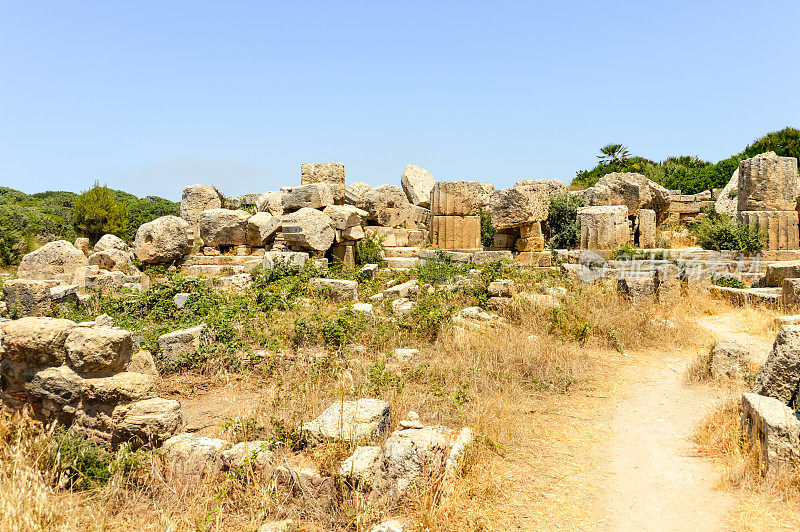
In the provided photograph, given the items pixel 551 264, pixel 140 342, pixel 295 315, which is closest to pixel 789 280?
pixel 551 264

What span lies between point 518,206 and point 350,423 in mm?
9460

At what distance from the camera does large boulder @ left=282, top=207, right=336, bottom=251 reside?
503 inches

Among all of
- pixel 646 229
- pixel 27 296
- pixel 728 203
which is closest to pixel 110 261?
pixel 27 296

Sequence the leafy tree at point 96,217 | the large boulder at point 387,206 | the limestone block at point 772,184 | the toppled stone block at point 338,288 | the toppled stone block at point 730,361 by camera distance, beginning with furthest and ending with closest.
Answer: the leafy tree at point 96,217 → the large boulder at point 387,206 → the limestone block at point 772,184 → the toppled stone block at point 338,288 → the toppled stone block at point 730,361

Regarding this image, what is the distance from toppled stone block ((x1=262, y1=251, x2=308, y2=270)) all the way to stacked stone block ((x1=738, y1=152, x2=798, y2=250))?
10369 mm

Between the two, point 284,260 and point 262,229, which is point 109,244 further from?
point 284,260

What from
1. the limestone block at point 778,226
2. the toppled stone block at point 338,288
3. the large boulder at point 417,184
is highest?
the large boulder at point 417,184

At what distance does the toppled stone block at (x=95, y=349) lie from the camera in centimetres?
443

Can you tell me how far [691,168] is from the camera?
2884 centimetres

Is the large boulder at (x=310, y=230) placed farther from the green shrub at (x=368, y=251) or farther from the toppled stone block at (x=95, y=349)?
the toppled stone block at (x=95, y=349)

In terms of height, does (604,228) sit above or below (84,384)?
above

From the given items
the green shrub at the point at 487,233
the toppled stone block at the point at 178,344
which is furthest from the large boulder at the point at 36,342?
the green shrub at the point at 487,233

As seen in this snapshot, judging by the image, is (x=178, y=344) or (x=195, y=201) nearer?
(x=178, y=344)

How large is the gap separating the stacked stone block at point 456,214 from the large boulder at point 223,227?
16.1ft
